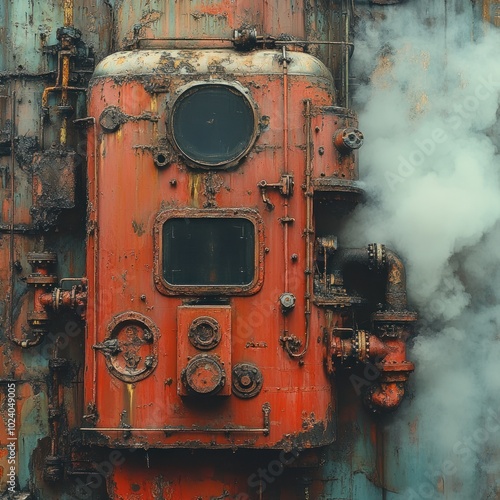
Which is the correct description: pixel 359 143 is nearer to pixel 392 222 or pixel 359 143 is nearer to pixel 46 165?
pixel 392 222

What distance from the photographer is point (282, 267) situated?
30.2ft

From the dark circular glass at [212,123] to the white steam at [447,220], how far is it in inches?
75.8

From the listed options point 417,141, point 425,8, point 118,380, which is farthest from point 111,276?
point 425,8

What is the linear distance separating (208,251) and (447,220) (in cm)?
302

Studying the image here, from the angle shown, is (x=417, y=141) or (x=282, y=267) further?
(x=417, y=141)

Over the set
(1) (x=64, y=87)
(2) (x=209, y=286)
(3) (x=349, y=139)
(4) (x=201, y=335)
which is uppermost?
(1) (x=64, y=87)

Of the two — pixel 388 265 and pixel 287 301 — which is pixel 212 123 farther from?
pixel 388 265

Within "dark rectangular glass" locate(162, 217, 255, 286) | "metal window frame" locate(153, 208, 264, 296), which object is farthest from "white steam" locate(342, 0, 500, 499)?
"dark rectangular glass" locate(162, 217, 255, 286)

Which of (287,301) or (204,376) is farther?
(287,301)

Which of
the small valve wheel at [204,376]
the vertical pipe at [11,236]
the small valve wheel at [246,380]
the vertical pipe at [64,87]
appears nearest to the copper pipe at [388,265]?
the small valve wheel at [246,380]

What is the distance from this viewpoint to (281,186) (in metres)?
9.14

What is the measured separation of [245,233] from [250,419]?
206 cm

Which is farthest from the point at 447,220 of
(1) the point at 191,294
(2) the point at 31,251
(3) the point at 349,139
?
(2) the point at 31,251

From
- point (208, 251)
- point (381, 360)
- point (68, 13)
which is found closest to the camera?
point (208, 251)
